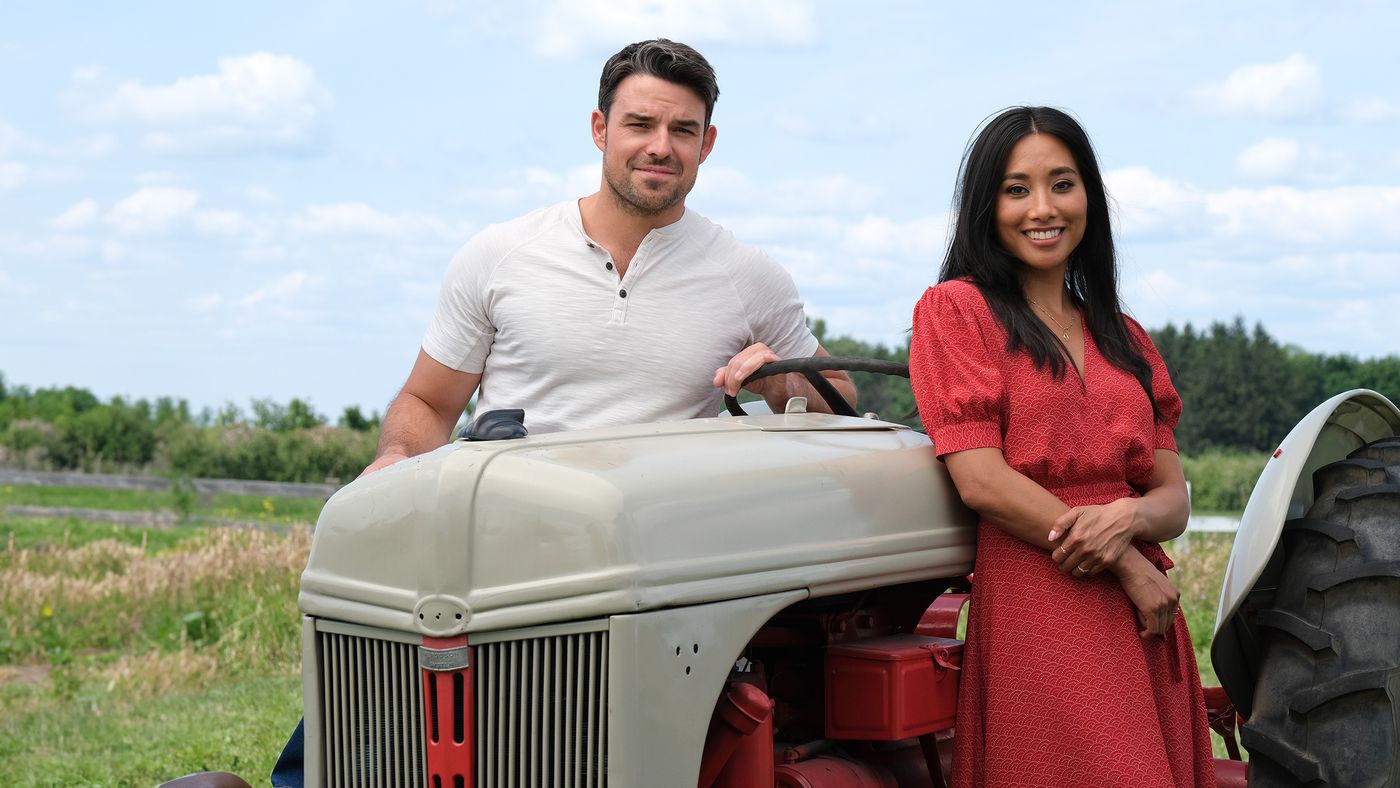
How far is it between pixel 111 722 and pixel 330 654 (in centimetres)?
498

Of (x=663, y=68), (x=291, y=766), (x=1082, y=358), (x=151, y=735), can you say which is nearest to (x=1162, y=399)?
(x=1082, y=358)

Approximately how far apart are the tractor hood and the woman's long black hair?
1.58 ft

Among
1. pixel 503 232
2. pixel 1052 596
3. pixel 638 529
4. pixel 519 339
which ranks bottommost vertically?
pixel 1052 596

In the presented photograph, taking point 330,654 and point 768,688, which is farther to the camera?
point 768,688

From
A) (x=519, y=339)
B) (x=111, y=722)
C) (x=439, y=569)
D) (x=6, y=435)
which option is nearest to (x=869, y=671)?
(x=439, y=569)

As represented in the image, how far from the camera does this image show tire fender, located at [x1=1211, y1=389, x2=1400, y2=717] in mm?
3494

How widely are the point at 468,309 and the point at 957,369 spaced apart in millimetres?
1457

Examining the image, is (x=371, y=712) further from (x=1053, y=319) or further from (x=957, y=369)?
(x=1053, y=319)

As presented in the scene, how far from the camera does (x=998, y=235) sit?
3365mm

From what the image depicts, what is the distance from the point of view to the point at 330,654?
9.65 ft

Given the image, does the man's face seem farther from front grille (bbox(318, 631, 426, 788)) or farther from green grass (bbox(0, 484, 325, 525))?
green grass (bbox(0, 484, 325, 525))

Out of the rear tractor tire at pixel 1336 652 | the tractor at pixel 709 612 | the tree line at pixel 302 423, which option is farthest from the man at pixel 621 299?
the tree line at pixel 302 423

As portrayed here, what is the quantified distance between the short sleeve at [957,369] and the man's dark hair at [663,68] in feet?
3.39

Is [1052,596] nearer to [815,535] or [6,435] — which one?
[815,535]
